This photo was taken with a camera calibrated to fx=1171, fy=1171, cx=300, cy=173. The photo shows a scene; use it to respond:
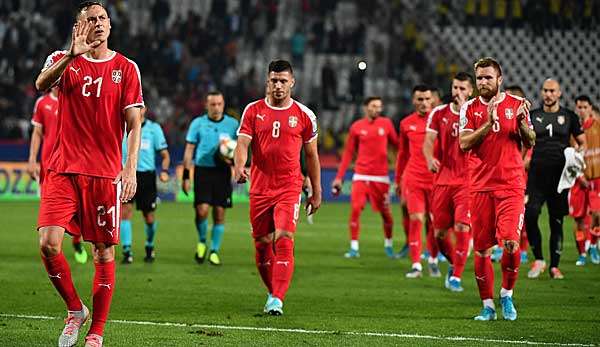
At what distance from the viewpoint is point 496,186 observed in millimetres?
9773

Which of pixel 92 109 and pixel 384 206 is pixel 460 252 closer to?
pixel 384 206

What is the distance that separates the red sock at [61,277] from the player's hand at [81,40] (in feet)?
4.52

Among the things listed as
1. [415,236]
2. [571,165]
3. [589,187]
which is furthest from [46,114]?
[589,187]

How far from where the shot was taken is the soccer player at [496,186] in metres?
9.66

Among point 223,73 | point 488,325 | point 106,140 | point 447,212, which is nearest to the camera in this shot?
point 106,140

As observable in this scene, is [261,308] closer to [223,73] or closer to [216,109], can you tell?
[216,109]

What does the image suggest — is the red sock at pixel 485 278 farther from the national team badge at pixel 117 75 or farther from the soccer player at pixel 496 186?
the national team badge at pixel 117 75

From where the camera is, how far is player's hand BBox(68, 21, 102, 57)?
7102mm

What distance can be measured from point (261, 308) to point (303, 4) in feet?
78.2

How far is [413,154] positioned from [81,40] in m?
8.33

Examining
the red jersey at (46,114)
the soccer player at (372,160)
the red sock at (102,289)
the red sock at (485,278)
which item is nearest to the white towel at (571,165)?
the soccer player at (372,160)

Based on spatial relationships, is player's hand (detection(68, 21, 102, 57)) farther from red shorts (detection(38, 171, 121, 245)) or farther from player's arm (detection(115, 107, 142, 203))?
red shorts (detection(38, 171, 121, 245))

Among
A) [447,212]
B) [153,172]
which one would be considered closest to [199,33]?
[153,172]

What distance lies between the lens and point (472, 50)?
32.9 meters
